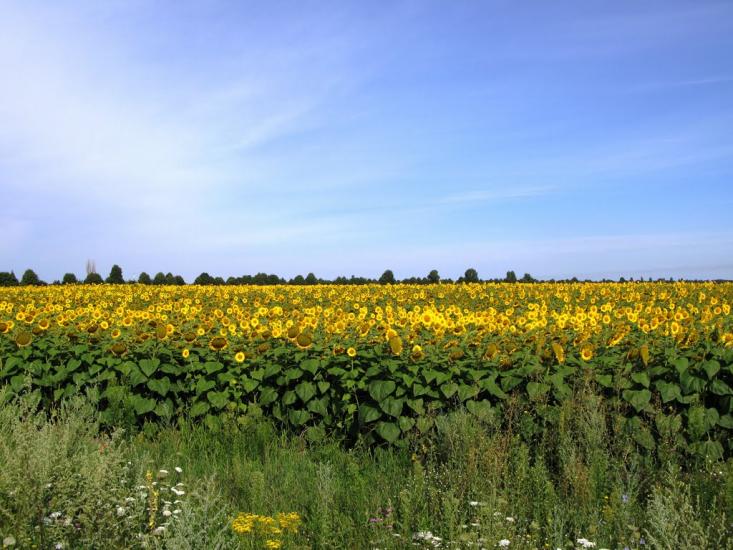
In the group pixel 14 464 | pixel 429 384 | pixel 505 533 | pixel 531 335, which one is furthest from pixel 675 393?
pixel 14 464

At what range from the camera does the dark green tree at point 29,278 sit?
88.1 feet

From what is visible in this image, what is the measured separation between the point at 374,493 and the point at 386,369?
1.30 meters

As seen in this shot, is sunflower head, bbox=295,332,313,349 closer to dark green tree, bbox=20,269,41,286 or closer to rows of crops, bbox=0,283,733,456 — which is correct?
rows of crops, bbox=0,283,733,456

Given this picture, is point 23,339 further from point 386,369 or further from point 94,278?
point 94,278

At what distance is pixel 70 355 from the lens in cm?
695

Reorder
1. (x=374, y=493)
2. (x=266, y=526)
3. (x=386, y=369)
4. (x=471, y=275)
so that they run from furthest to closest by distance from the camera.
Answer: (x=471, y=275), (x=386, y=369), (x=374, y=493), (x=266, y=526)

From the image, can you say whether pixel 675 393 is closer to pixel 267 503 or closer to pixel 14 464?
pixel 267 503

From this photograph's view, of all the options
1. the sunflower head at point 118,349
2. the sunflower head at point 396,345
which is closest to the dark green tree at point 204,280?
the sunflower head at point 118,349

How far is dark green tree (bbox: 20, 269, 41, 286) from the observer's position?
88.1 feet

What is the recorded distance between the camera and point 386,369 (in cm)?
567

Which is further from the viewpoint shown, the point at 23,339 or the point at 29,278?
the point at 29,278

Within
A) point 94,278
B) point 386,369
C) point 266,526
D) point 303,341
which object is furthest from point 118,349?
point 94,278

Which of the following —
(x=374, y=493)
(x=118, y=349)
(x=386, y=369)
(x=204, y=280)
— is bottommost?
(x=374, y=493)

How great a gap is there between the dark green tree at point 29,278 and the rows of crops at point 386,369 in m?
21.5
